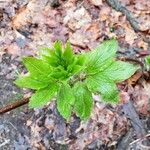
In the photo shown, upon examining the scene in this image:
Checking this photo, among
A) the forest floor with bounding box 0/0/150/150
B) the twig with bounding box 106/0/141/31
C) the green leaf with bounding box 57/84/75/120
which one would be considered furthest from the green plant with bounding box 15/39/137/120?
the twig with bounding box 106/0/141/31

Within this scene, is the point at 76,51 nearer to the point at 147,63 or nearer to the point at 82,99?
the point at 147,63

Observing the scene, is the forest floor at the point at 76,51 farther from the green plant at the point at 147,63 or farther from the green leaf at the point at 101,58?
the green leaf at the point at 101,58

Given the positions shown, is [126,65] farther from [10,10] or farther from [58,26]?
[10,10]

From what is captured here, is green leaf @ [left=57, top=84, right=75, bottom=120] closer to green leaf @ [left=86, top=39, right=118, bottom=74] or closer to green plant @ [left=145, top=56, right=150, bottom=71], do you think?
green leaf @ [left=86, top=39, right=118, bottom=74]

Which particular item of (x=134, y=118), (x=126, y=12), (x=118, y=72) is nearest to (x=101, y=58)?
(x=118, y=72)

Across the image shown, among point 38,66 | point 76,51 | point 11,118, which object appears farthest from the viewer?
point 76,51

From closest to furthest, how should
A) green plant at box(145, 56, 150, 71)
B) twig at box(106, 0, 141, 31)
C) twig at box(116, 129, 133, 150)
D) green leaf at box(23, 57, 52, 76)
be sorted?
green leaf at box(23, 57, 52, 76), twig at box(116, 129, 133, 150), green plant at box(145, 56, 150, 71), twig at box(106, 0, 141, 31)

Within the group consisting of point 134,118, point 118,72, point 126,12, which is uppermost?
point 118,72
